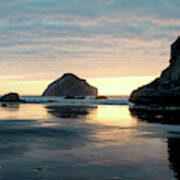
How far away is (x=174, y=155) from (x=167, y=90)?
131 feet

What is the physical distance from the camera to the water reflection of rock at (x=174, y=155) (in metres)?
7.47

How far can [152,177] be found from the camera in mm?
6832

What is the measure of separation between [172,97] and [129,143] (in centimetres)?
3641

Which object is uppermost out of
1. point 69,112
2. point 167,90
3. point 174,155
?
point 167,90

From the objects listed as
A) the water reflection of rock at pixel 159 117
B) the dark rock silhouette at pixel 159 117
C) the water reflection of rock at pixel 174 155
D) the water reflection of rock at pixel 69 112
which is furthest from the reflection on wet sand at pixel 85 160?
the water reflection of rock at pixel 69 112

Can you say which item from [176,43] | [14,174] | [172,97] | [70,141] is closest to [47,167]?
[14,174]

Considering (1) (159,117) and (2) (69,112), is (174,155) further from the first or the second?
(2) (69,112)

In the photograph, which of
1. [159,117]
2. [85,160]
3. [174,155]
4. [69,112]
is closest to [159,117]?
[159,117]

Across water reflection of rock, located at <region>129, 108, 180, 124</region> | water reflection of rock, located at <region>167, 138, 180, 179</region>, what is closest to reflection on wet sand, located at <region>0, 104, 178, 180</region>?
water reflection of rock, located at <region>167, 138, 180, 179</region>

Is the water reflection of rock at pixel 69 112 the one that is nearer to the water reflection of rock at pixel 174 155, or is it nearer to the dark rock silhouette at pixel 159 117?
the dark rock silhouette at pixel 159 117

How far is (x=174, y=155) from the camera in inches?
367

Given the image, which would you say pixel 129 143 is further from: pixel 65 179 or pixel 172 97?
pixel 172 97

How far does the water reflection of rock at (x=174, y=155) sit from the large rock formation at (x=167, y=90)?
3395cm

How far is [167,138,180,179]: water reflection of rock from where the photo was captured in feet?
24.5
